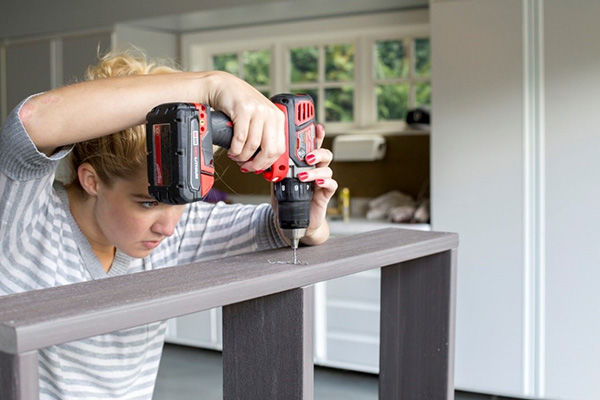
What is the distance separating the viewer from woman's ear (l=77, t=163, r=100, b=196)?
4.33 ft

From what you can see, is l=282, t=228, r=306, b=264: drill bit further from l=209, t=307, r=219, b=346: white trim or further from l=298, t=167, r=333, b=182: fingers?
l=209, t=307, r=219, b=346: white trim

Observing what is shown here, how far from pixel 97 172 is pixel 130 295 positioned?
56cm

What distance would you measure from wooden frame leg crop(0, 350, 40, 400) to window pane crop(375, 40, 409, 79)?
3.95 meters

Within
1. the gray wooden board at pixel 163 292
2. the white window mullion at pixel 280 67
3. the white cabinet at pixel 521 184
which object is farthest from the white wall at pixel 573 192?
the gray wooden board at pixel 163 292

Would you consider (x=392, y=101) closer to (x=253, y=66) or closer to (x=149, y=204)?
(x=253, y=66)

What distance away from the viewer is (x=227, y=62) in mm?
5113

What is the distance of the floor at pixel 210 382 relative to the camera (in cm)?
384

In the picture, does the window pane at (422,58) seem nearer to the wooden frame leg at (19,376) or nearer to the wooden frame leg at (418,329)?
the wooden frame leg at (418,329)

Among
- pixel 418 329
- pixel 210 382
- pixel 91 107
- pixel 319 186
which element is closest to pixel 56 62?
pixel 210 382

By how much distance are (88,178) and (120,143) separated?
12cm

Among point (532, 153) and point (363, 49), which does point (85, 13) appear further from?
point (532, 153)

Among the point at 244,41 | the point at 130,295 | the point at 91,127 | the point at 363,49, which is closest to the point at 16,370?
the point at 130,295

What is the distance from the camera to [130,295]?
80cm

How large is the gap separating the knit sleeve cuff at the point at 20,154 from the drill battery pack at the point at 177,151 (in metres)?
0.12
